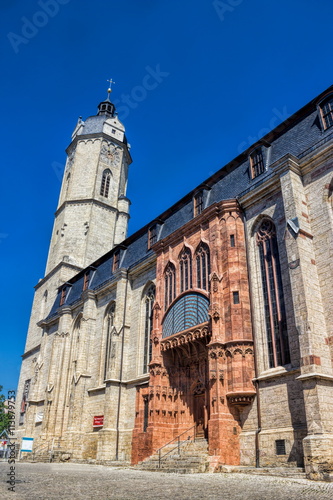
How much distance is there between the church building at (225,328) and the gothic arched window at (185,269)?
2.6 inches

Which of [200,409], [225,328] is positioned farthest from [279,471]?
[200,409]

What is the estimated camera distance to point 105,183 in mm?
50031

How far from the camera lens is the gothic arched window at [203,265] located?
2200 centimetres

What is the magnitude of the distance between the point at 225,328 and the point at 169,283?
632 centimetres

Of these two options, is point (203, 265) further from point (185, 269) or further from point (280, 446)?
point (280, 446)

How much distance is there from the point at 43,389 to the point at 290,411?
28.1 m

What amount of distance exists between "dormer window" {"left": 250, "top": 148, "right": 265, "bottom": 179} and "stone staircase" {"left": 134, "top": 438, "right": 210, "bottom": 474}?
14108 millimetres

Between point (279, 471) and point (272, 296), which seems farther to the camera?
point (272, 296)

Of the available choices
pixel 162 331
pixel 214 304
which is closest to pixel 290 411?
pixel 214 304

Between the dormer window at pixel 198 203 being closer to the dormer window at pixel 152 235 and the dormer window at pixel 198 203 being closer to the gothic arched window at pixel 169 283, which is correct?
the gothic arched window at pixel 169 283

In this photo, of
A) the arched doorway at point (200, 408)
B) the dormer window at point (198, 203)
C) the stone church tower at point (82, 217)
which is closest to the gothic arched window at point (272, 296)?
the arched doorway at point (200, 408)

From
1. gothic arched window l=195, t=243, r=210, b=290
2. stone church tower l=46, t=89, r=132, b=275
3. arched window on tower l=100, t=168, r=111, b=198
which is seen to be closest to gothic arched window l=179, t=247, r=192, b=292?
gothic arched window l=195, t=243, r=210, b=290

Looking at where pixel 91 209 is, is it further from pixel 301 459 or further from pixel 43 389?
pixel 301 459

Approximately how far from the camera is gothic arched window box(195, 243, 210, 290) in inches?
866
